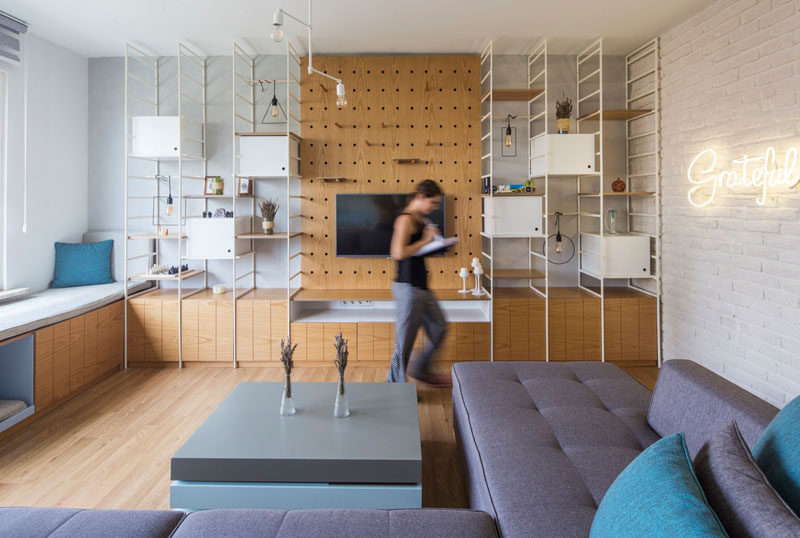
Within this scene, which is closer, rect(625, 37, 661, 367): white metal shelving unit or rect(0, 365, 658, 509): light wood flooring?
rect(0, 365, 658, 509): light wood flooring

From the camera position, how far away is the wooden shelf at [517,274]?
13.9 feet

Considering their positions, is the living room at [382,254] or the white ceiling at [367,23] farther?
the white ceiling at [367,23]

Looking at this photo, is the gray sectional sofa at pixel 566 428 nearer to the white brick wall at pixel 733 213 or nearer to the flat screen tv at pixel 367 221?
the white brick wall at pixel 733 213

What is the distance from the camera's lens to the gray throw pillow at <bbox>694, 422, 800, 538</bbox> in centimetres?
84

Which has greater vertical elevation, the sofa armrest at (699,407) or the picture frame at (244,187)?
the picture frame at (244,187)

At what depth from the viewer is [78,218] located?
4531 mm

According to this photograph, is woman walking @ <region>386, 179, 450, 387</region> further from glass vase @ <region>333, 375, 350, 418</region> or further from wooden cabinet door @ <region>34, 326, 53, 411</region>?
wooden cabinet door @ <region>34, 326, 53, 411</region>

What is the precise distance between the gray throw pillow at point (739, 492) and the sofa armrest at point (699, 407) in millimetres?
523

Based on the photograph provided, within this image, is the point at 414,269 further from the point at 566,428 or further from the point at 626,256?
the point at 626,256

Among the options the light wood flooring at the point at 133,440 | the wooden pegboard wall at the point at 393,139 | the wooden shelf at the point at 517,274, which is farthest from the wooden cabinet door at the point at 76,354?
the wooden shelf at the point at 517,274

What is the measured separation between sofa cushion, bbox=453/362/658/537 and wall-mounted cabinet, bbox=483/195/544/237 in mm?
1796

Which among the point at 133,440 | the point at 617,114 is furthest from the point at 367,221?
the point at 133,440

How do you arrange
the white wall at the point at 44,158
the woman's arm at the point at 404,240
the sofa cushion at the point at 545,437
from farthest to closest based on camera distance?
the white wall at the point at 44,158
the woman's arm at the point at 404,240
the sofa cushion at the point at 545,437

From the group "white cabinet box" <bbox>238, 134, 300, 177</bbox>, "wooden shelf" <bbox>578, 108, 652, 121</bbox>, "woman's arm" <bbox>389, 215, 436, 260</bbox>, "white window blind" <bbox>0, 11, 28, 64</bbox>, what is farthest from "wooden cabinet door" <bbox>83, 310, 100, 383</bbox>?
"wooden shelf" <bbox>578, 108, 652, 121</bbox>
